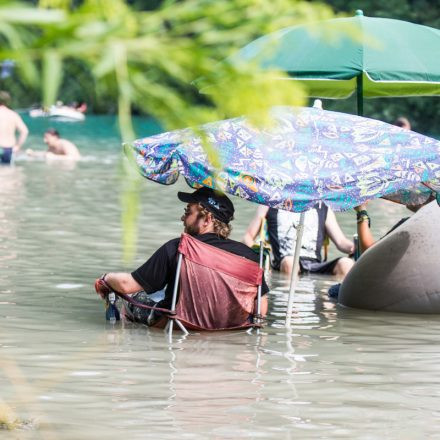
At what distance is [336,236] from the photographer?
38.5 ft

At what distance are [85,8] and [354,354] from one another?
570cm

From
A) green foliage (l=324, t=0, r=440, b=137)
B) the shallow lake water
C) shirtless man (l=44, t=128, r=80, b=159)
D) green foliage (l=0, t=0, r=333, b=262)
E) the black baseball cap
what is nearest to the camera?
green foliage (l=0, t=0, r=333, b=262)

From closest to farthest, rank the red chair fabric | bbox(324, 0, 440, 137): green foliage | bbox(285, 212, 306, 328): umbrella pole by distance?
the red chair fabric
bbox(285, 212, 306, 328): umbrella pole
bbox(324, 0, 440, 137): green foliage

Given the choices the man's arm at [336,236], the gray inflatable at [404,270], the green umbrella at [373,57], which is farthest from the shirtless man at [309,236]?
the green umbrella at [373,57]

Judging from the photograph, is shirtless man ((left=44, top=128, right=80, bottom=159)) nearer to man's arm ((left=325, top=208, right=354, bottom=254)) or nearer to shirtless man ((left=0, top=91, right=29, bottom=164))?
shirtless man ((left=0, top=91, right=29, bottom=164))

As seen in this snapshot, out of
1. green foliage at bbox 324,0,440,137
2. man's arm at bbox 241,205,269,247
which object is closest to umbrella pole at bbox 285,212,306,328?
man's arm at bbox 241,205,269,247

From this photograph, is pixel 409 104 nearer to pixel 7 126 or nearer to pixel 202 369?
pixel 7 126

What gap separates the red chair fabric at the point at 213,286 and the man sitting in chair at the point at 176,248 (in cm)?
11

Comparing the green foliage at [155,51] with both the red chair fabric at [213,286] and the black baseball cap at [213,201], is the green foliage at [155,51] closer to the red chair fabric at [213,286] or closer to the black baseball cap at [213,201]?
the red chair fabric at [213,286]

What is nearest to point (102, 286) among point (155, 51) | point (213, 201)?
point (213, 201)

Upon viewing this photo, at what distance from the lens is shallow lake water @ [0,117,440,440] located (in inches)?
232

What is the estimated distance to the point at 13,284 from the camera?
1055cm

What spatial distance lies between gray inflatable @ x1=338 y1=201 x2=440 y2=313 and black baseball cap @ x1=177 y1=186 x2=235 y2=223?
1825mm

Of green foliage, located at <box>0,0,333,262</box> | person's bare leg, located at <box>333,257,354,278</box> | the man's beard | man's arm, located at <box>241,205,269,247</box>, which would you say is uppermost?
green foliage, located at <box>0,0,333,262</box>
